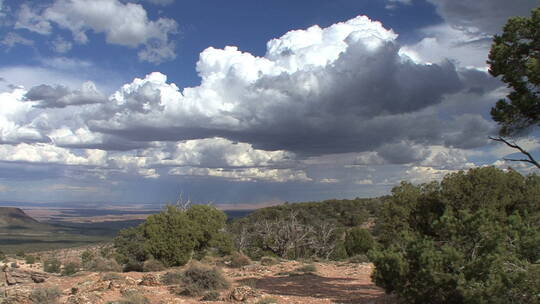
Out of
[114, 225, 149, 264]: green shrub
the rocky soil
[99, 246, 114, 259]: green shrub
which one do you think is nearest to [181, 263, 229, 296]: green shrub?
the rocky soil

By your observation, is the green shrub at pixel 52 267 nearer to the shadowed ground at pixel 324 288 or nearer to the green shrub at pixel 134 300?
the shadowed ground at pixel 324 288

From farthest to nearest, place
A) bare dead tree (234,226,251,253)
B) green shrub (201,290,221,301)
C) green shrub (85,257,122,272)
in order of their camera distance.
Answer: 1. bare dead tree (234,226,251,253)
2. green shrub (85,257,122,272)
3. green shrub (201,290,221,301)

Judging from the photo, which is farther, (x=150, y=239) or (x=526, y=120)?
(x=150, y=239)

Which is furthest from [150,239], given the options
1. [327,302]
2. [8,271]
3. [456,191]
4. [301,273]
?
Answer: [456,191]

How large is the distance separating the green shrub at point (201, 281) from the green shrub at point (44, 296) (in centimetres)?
424

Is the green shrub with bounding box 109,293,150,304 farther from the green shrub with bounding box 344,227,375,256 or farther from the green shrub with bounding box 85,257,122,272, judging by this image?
the green shrub with bounding box 344,227,375,256

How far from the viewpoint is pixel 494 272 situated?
9188 millimetres

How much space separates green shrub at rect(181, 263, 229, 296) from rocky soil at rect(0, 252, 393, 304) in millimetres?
379

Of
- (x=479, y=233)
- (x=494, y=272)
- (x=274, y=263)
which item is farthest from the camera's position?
(x=274, y=263)

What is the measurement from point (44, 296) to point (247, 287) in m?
6.71

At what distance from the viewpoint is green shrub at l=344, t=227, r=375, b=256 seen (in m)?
36.2

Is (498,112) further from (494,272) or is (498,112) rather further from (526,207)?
(494,272)

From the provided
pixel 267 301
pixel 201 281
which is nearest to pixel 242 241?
pixel 201 281

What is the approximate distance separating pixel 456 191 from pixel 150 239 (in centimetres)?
1722
